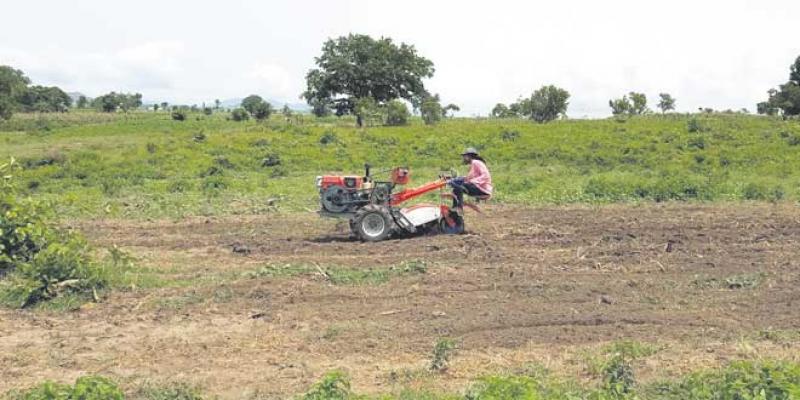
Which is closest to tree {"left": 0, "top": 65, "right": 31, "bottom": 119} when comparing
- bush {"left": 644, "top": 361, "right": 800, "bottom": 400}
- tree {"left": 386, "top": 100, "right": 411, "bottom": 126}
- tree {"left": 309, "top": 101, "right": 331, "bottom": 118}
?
tree {"left": 309, "top": 101, "right": 331, "bottom": 118}

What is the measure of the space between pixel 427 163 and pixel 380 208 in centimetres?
1299

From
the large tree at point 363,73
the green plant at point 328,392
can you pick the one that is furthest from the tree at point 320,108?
the green plant at point 328,392

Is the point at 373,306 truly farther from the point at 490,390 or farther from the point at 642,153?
the point at 642,153

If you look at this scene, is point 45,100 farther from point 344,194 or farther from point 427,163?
point 344,194

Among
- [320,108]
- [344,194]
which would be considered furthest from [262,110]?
[344,194]

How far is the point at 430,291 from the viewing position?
8969 millimetres

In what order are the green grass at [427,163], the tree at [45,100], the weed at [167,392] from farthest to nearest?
the tree at [45,100] → the green grass at [427,163] → the weed at [167,392]

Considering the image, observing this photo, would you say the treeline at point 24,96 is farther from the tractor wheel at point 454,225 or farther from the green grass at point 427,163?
the tractor wheel at point 454,225

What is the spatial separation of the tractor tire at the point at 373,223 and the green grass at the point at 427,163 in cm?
454

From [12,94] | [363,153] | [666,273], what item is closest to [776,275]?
[666,273]

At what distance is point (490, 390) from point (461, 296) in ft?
12.3

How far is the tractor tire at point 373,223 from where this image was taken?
12039mm

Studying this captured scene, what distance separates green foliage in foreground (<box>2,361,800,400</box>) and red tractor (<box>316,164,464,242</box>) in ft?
19.7

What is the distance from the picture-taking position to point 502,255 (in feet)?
35.7
